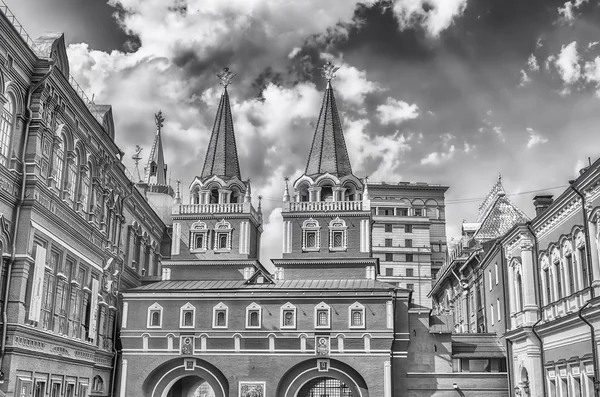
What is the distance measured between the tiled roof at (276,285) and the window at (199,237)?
14.1 ft

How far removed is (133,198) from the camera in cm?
5225

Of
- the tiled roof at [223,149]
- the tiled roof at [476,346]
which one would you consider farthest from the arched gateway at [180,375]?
the tiled roof at [223,149]

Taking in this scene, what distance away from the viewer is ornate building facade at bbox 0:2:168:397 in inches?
1208

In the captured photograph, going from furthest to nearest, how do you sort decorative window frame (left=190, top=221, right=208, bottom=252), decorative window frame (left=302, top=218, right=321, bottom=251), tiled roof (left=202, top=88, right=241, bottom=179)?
tiled roof (left=202, top=88, right=241, bottom=179)
decorative window frame (left=190, top=221, right=208, bottom=252)
decorative window frame (left=302, top=218, right=321, bottom=251)

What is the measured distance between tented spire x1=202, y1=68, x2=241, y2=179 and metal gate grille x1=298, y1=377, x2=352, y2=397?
19614 millimetres

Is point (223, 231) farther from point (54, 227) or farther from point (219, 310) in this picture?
point (54, 227)

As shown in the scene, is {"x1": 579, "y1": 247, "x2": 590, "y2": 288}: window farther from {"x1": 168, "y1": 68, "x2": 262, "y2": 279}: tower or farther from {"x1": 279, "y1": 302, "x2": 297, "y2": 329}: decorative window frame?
{"x1": 168, "y1": 68, "x2": 262, "y2": 279}: tower

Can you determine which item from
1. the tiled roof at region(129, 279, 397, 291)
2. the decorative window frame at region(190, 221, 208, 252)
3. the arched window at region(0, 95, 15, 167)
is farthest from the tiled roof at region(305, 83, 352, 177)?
the arched window at region(0, 95, 15, 167)

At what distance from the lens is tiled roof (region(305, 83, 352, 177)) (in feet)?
183

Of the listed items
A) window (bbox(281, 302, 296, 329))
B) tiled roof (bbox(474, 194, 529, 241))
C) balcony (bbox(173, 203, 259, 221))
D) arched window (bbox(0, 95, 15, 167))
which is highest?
tiled roof (bbox(474, 194, 529, 241))

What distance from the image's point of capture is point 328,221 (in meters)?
53.4

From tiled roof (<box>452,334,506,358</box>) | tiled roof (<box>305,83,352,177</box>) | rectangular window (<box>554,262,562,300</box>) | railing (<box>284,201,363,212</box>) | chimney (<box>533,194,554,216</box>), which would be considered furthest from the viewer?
tiled roof (<box>305,83,352,177</box>)

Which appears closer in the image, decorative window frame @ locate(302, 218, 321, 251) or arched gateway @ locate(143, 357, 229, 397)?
arched gateway @ locate(143, 357, 229, 397)

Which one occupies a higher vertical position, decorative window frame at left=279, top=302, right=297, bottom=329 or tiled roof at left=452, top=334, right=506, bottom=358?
decorative window frame at left=279, top=302, right=297, bottom=329
